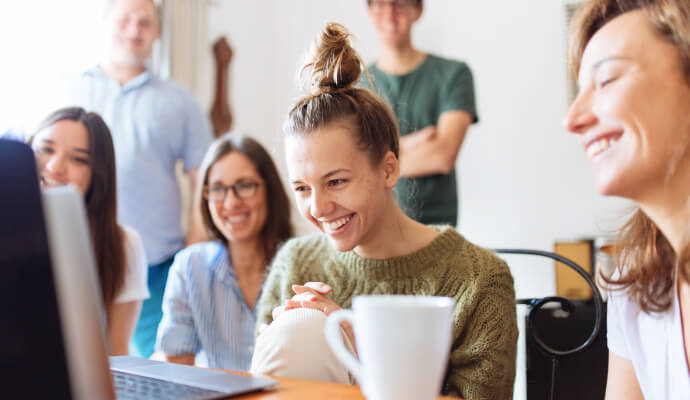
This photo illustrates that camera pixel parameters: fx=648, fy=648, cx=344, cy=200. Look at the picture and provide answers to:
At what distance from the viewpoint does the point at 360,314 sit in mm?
521

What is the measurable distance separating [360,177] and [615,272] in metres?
0.53

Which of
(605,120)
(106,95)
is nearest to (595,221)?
(106,95)

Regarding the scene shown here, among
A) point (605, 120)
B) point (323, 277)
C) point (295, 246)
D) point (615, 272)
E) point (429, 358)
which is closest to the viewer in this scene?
point (429, 358)

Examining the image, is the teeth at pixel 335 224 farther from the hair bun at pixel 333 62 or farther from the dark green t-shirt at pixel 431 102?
the dark green t-shirt at pixel 431 102

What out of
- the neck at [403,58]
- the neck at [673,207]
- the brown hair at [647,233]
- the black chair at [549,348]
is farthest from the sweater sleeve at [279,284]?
the neck at [403,58]

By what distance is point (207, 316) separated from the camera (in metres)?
1.86

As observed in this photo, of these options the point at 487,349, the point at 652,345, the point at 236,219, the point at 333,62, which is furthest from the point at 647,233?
the point at 236,219

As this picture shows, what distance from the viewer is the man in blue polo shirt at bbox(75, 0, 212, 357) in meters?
2.53

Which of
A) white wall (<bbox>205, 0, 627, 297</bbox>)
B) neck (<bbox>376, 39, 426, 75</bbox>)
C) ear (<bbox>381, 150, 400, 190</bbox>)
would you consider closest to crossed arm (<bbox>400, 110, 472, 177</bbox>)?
neck (<bbox>376, 39, 426, 75</bbox>)

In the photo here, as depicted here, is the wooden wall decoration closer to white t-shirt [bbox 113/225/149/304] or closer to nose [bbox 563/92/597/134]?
white t-shirt [bbox 113/225/149/304]

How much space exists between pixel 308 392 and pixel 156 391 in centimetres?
16

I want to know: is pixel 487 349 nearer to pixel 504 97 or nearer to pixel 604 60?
pixel 604 60

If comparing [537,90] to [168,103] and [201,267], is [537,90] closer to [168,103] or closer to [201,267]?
[168,103]

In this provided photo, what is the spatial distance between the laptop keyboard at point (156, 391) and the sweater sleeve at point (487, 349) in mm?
615
